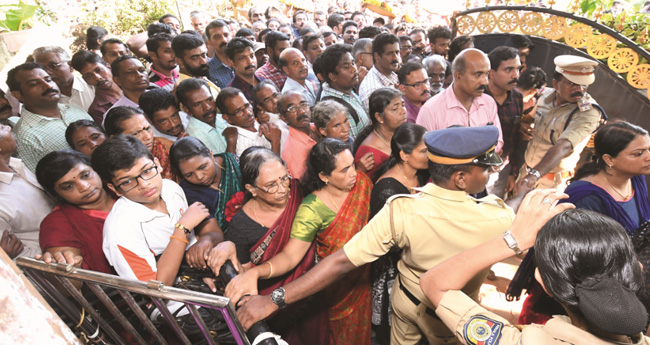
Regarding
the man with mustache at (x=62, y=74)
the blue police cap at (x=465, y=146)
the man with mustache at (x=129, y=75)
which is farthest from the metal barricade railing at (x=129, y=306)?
the man with mustache at (x=62, y=74)

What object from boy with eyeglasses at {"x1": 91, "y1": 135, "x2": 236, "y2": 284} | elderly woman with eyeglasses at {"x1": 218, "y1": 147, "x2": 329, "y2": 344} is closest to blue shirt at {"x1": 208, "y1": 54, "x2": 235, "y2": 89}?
elderly woman with eyeglasses at {"x1": 218, "y1": 147, "x2": 329, "y2": 344}

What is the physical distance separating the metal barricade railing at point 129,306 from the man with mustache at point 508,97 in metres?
3.44

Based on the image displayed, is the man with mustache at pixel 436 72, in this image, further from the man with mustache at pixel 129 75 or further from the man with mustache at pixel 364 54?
the man with mustache at pixel 129 75

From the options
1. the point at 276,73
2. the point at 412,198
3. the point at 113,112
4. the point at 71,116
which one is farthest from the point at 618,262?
the point at 276,73

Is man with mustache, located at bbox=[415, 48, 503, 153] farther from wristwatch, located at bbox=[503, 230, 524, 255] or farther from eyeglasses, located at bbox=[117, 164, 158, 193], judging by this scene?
eyeglasses, located at bbox=[117, 164, 158, 193]

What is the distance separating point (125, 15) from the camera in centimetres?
745

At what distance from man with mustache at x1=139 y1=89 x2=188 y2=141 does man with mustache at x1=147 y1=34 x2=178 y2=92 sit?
1159 mm

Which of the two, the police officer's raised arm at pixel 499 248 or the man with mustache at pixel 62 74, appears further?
the man with mustache at pixel 62 74

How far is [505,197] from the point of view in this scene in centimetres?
427

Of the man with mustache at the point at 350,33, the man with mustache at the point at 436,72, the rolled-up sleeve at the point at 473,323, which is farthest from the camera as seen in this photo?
the man with mustache at the point at 350,33

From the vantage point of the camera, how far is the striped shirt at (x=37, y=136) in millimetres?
2703

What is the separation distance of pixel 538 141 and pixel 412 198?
9.33ft

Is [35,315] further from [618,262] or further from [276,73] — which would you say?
[276,73]

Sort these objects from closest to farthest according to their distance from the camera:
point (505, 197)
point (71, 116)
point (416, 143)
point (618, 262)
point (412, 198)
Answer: point (618, 262)
point (412, 198)
point (416, 143)
point (71, 116)
point (505, 197)
